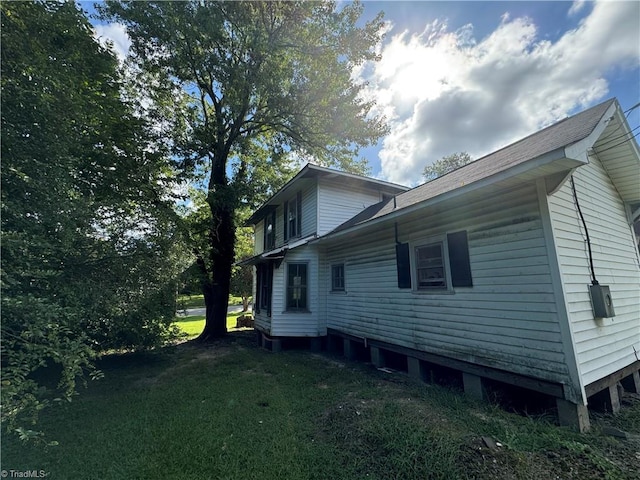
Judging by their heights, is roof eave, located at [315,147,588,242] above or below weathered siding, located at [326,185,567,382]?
above

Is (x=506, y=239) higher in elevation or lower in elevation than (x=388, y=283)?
higher

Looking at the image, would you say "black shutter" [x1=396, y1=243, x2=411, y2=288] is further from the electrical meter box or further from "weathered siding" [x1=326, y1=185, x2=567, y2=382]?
the electrical meter box

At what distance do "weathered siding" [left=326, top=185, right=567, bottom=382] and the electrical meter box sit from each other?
1.02 metres

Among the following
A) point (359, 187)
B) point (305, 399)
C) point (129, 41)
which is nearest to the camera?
point (305, 399)

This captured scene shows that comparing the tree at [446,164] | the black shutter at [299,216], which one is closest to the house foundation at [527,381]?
the black shutter at [299,216]

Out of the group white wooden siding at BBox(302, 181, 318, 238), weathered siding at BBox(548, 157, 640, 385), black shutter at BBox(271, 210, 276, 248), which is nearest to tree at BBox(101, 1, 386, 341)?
black shutter at BBox(271, 210, 276, 248)

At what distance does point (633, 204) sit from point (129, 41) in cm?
1747

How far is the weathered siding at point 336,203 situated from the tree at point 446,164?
24017mm

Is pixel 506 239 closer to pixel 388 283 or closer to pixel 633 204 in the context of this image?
pixel 388 283

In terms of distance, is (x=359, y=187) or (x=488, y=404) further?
(x=359, y=187)

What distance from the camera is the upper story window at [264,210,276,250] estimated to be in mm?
13375

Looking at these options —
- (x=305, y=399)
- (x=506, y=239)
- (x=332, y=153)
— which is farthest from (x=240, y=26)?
(x=305, y=399)

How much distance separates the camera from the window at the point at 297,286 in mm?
9539

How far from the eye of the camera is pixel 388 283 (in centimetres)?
676
